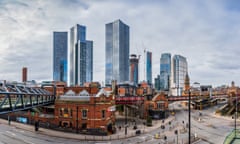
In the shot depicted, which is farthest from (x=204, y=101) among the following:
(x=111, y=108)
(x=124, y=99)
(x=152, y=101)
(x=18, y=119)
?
(x=18, y=119)

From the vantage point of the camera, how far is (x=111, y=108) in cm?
5456

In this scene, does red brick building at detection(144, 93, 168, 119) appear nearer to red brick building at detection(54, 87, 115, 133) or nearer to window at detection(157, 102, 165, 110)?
window at detection(157, 102, 165, 110)

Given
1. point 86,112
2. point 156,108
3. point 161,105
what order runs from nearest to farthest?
point 86,112
point 156,108
point 161,105

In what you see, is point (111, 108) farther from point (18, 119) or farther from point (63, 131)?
point (18, 119)

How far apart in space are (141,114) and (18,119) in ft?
128

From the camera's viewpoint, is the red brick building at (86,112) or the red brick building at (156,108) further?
the red brick building at (156,108)

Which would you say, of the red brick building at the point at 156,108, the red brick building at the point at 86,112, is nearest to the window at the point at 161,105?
the red brick building at the point at 156,108

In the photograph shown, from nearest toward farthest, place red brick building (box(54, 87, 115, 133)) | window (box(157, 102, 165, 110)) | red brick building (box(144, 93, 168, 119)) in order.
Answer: red brick building (box(54, 87, 115, 133)) → red brick building (box(144, 93, 168, 119)) → window (box(157, 102, 165, 110))

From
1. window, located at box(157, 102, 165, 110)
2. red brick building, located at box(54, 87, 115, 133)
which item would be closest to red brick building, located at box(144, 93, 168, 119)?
window, located at box(157, 102, 165, 110)

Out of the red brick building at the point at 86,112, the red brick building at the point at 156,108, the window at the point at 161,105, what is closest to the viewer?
the red brick building at the point at 86,112

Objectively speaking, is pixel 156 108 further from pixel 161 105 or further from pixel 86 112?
pixel 86 112

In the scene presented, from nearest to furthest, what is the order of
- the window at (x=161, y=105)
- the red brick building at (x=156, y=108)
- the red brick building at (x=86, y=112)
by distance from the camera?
the red brick building at (x=86, y=112) → the red brick building at (x=156, y=108) → the window at (x=161, y=105)

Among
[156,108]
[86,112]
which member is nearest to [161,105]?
[156,108]

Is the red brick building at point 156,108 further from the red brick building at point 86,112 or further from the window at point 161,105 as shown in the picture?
the red brick building at point 86,112
